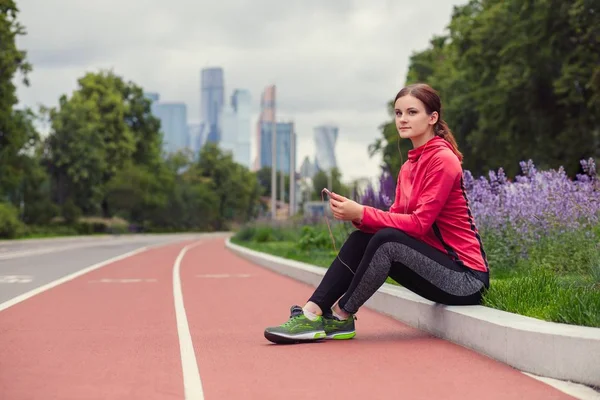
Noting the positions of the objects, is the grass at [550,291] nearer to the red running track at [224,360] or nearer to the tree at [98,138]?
the red running track at [224,360]

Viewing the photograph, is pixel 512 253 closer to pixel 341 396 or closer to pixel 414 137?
pixel 414 137

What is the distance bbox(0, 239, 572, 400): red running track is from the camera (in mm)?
5676

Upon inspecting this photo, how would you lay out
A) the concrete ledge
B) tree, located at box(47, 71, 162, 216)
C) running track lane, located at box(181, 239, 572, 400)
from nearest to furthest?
running track lane, located at box(181, 239, 572, 400), the concrete ledge, tree, located at box(47, 71, 162, 216)

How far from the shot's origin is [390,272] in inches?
306

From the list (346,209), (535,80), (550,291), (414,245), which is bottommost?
(550,291)

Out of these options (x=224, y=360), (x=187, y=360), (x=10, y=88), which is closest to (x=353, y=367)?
(x=224, y=360)

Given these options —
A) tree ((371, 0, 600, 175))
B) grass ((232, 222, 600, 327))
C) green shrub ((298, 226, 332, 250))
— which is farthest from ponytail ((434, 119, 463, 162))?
tree ((371, 0, 600, 175))

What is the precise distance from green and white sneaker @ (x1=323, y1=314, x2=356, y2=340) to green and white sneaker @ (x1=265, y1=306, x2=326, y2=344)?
61 millimetres

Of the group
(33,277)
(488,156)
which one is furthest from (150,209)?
(33,277)

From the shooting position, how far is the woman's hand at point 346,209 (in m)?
7.28

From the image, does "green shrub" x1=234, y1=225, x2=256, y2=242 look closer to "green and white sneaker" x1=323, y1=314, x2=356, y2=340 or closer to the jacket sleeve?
"green and white sneaker" x1=323, y1=314, x2=356, y2=340

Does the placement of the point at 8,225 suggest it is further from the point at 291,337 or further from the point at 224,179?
the point at 224,179

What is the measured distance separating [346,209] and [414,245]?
66 centimetres

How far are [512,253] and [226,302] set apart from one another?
11.6 feet
